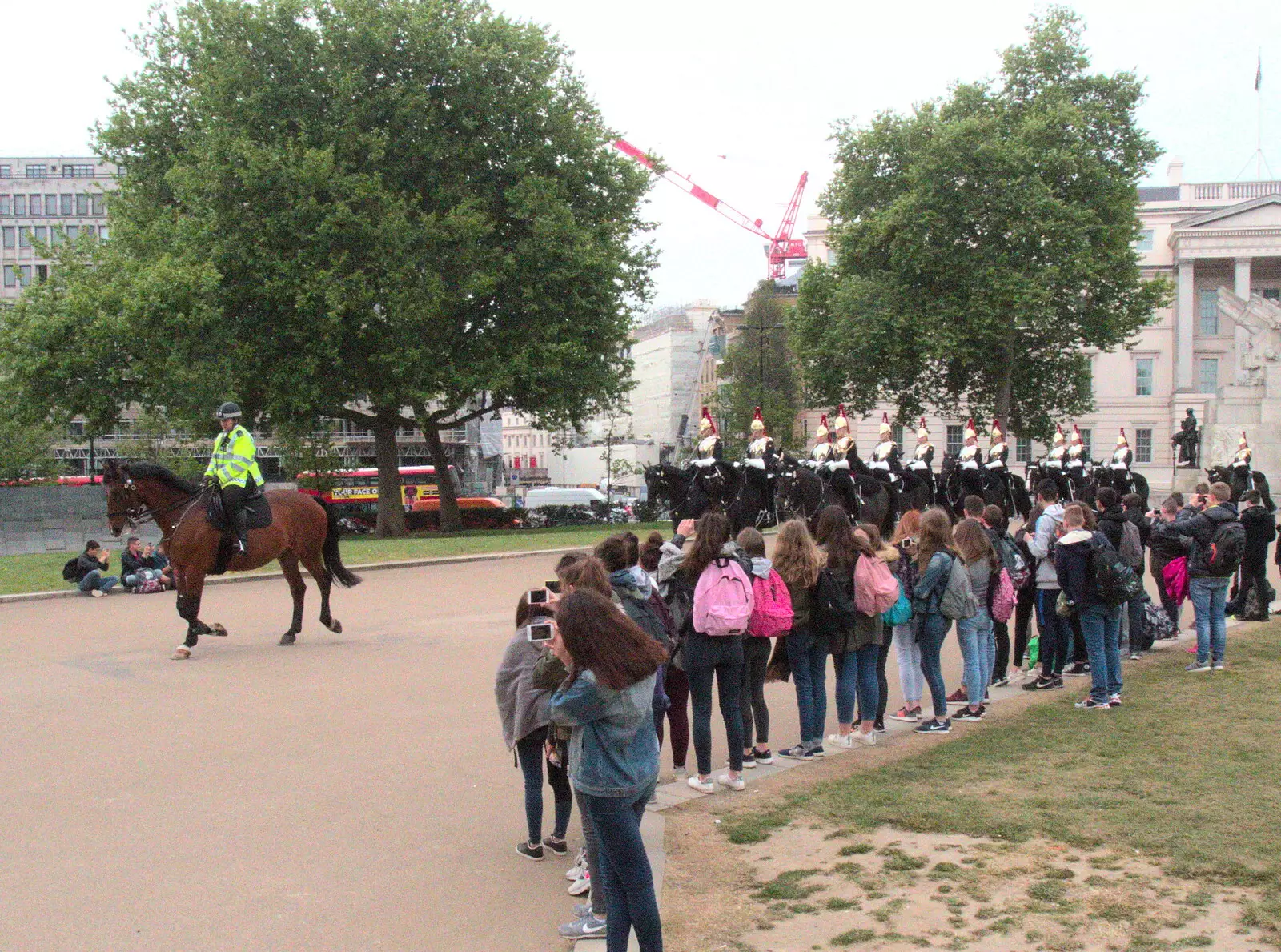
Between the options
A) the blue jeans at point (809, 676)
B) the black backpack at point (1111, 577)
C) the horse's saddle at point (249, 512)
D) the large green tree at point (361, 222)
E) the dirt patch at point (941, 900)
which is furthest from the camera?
the large green tree at point (361, 222)

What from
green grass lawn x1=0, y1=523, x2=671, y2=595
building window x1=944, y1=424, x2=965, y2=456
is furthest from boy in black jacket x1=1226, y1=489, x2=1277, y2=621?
building window x1=944, y1=424, x2=965, y2=456

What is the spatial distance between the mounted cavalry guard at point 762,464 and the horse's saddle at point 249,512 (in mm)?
6469

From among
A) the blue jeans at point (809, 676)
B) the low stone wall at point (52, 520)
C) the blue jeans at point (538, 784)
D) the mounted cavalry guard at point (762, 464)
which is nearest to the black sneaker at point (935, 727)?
the blue jeans at point (809, 676)

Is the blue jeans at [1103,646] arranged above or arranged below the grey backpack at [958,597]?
below

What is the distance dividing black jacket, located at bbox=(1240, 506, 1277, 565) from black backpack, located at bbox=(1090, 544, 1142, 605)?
15.1 feet

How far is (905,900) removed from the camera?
581 cm

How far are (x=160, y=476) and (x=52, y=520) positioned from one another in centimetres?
1787

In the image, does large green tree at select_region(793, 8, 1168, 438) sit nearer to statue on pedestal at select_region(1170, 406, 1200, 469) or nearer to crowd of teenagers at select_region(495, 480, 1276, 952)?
statue on pedestal at select_region(1170, 406, 1200, 469)

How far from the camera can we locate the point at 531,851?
6730mm

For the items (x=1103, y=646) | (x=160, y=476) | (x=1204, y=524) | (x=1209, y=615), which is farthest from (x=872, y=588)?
(x=160, y=476)

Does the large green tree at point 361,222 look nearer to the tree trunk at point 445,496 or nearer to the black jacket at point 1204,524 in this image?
the tree trunk at point 445,496

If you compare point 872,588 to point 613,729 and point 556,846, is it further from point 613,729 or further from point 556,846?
point 613,729

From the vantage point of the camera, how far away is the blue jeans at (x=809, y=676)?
884 centimetres

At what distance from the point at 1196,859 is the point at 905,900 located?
170 cm
